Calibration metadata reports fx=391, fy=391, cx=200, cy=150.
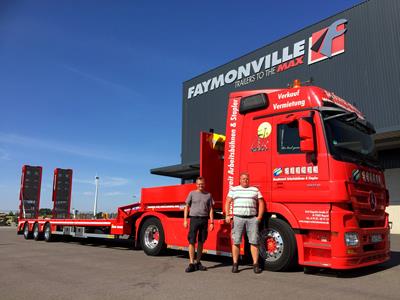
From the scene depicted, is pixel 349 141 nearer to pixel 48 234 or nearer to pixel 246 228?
pixel 246 228

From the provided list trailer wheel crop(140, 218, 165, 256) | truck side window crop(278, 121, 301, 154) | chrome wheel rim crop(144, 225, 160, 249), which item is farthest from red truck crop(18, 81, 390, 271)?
chrome wheel rim crop(144, 225, 160, 249)

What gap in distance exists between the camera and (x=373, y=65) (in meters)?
19.0

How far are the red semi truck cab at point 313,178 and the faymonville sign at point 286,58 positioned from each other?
14697mm

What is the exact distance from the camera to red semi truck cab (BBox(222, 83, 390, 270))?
604 cm

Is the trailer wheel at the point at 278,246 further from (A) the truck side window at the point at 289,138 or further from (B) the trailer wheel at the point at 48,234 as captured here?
(B) the trailer wheel at the point at 48,234

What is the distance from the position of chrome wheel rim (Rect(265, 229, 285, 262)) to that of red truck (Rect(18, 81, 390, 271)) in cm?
2

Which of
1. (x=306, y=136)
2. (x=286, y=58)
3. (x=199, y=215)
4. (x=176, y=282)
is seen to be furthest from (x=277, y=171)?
(x=286, y=58)

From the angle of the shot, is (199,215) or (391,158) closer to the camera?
(199,215)

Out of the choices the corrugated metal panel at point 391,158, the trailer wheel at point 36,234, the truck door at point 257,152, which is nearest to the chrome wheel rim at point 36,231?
the trailer wheel at point 36,234

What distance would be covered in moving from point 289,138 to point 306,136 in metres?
0.58

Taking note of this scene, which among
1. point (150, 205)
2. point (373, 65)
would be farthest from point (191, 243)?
point (373, 65)

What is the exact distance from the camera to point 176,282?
5672mm

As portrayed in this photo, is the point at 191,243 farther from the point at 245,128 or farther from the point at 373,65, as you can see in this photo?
the point at 373,65

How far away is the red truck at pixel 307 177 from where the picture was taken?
606 cm
